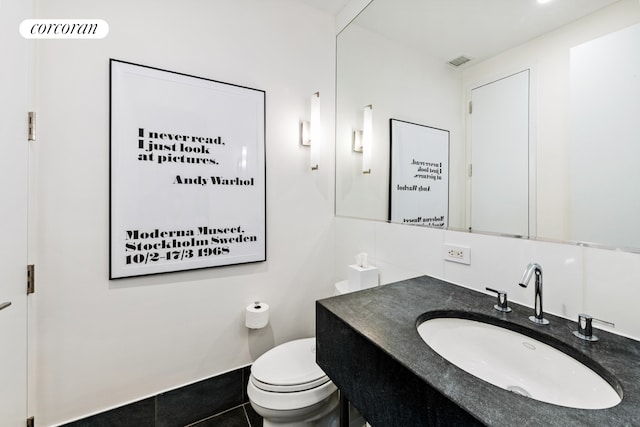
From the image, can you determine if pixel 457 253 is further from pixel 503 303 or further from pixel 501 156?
pixel 501 156

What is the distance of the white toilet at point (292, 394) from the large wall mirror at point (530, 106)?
978mm

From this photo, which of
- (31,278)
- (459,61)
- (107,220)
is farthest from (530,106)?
(31,278)

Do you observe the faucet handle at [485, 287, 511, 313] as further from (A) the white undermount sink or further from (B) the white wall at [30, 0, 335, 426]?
(B) the white wall at [30, 0, 335, 426]

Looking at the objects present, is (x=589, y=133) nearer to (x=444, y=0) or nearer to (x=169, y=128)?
(x=444, y=0)

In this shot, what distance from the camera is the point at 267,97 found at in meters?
1.71

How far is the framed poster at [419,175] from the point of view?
135 centimetres

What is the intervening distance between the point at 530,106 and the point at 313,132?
120 cm

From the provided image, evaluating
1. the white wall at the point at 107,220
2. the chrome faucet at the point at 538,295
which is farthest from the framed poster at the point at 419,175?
the white wall at the point at 107,220

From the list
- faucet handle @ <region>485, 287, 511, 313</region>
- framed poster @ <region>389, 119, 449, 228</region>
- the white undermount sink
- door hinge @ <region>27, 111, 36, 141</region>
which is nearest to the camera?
the white undermount sink

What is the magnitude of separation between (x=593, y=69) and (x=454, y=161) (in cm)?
53

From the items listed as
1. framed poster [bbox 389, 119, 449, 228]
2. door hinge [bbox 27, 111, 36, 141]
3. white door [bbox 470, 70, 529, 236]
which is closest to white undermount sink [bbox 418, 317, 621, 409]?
white door [bbox 470, 70, 529, 236]

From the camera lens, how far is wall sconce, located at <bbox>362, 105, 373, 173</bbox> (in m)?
1.78

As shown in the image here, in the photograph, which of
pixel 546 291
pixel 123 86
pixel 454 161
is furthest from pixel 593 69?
pixel 123 86

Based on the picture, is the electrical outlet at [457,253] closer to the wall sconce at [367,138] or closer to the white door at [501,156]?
the white door at [501,156]
